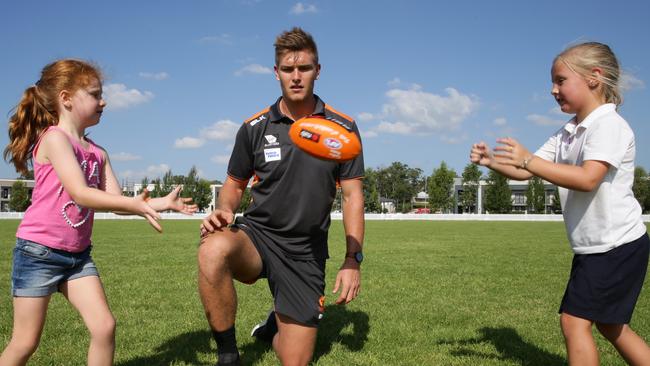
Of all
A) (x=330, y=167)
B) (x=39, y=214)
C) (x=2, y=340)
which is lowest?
(x=2, y=340)

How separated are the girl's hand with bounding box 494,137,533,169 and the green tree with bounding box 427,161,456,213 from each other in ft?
282

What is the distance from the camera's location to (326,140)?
3.50 meters

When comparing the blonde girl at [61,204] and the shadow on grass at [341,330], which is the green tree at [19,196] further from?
the blonde girl at [61,204]

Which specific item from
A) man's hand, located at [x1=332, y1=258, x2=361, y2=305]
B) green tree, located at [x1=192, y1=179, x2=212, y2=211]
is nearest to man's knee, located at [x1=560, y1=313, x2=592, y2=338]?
man's hand, located at [x1=332, y1=258, x2=361, y2=305]

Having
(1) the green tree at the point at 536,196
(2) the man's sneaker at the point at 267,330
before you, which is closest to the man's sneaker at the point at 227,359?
(2) the man's sneaker at the point at 267,330

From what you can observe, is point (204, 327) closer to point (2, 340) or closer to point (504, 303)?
point (2, 340)

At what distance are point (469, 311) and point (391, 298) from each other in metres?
1.26

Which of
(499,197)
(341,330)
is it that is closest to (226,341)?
(341,330)

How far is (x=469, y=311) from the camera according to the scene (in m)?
6.82

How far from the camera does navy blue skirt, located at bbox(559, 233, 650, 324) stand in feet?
11.0

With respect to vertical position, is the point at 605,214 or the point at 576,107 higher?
the point at 576,107

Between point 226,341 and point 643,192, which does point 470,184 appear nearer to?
point 643,192

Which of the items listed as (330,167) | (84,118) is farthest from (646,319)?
(84,118)

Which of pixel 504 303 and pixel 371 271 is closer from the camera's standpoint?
pixel 504 303
